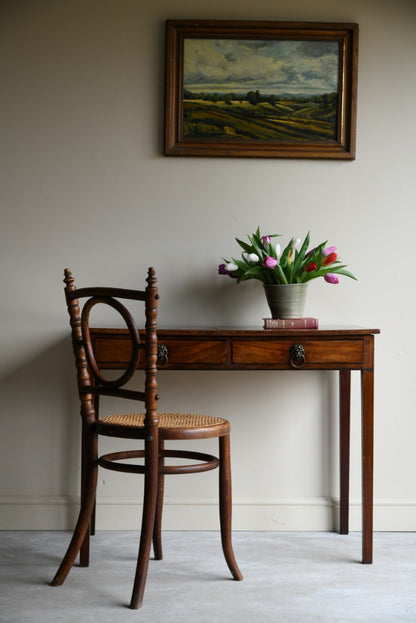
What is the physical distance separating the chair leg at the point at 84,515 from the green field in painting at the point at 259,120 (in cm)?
148

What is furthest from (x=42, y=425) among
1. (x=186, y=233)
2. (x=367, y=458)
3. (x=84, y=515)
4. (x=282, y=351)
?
(x=367, y=458)

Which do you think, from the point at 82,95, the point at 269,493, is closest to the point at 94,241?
the point at 82,95

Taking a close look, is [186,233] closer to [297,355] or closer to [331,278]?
[331,278]

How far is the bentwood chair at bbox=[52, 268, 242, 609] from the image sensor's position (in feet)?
7.59

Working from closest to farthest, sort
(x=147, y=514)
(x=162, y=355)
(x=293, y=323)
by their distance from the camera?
(x=147, y=514) < (x=162, y=355) < (x=293, y=323)

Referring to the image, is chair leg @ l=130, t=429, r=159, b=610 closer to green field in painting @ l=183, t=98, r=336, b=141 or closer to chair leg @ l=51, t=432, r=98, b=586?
chair leg @ l=51, t=432, r=98, b=586

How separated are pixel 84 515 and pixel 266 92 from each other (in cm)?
196

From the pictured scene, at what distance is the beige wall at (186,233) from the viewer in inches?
126

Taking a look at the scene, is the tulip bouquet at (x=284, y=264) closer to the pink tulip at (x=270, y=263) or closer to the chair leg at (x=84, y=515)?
the pink tulip at (x=270, y=263)

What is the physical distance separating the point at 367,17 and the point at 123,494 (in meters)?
2.39

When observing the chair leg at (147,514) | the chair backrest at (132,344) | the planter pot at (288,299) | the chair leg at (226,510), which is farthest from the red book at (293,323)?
the chair leg at (147,514)

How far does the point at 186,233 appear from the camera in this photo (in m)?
3.23

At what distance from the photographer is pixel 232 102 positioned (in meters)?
3.21

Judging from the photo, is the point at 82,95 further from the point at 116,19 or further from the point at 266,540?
the point at 266,540
